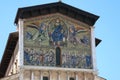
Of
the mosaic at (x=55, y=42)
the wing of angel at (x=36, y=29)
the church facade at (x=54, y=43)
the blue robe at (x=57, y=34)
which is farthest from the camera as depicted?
the blue robe at (x=57, y=34)

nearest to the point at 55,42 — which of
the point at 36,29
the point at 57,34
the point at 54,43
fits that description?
the point at 54,43

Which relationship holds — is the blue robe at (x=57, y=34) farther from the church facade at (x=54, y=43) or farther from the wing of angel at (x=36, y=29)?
the wing of angel at (x=36, y=29)

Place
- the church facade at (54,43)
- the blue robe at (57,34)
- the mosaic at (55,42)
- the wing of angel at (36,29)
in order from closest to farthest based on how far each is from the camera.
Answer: the church facade at (54,43), the mosaic at (55,42), the wing of angel at (36,29), the blue robe at (57,34)

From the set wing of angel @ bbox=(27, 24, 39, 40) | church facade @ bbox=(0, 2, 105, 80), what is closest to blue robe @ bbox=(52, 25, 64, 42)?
church facade @ bbox=(0, 2, 105, 80)

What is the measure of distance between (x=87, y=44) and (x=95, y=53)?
1005mm

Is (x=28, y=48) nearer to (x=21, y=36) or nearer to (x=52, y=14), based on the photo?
(x=21, y=36)

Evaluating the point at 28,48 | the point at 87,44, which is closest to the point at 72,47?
the point at 87,44

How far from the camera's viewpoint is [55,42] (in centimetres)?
3731

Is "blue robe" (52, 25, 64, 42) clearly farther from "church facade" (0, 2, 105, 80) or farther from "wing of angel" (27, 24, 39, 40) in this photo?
"wing of angel" (27, 24, 39, 40)

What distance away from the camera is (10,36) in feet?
123

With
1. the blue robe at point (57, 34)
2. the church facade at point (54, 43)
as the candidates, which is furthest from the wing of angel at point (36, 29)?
the blue robe at point (57, 34)

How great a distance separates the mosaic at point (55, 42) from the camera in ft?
119

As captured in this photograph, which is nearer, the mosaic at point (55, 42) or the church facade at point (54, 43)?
the church facade at point (54, 43)

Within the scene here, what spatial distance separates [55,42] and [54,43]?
0.49 feet
